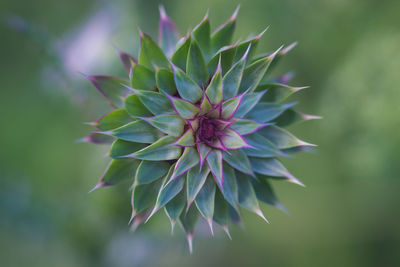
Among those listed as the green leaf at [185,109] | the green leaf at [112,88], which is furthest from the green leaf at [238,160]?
the green leaf at [112,88]

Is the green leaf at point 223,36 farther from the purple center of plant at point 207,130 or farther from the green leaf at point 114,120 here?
the green leaf at point 114,120

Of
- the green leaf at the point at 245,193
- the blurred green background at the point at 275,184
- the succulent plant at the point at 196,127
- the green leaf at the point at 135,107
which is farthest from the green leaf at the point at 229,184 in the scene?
the blurred green background at the point at 275,184

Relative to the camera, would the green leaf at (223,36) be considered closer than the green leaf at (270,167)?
No

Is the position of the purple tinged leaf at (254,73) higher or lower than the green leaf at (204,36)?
lower

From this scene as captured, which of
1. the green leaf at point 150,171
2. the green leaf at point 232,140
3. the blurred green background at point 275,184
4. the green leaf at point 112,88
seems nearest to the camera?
the green leaf at point 232,140

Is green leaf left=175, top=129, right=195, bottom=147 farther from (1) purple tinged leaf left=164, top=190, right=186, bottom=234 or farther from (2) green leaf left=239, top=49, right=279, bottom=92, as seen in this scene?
(2) green leaf left=239, top=49, right=279, bottom=92

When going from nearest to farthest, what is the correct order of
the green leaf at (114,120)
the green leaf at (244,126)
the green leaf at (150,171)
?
the green leaf at (244,126)
the green leaf at (150,171)
the green leaf at (114,120)

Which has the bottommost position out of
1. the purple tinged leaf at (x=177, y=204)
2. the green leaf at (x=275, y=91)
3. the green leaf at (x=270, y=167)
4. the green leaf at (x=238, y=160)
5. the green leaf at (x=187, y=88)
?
the green leaf at (x=270, y=167)
